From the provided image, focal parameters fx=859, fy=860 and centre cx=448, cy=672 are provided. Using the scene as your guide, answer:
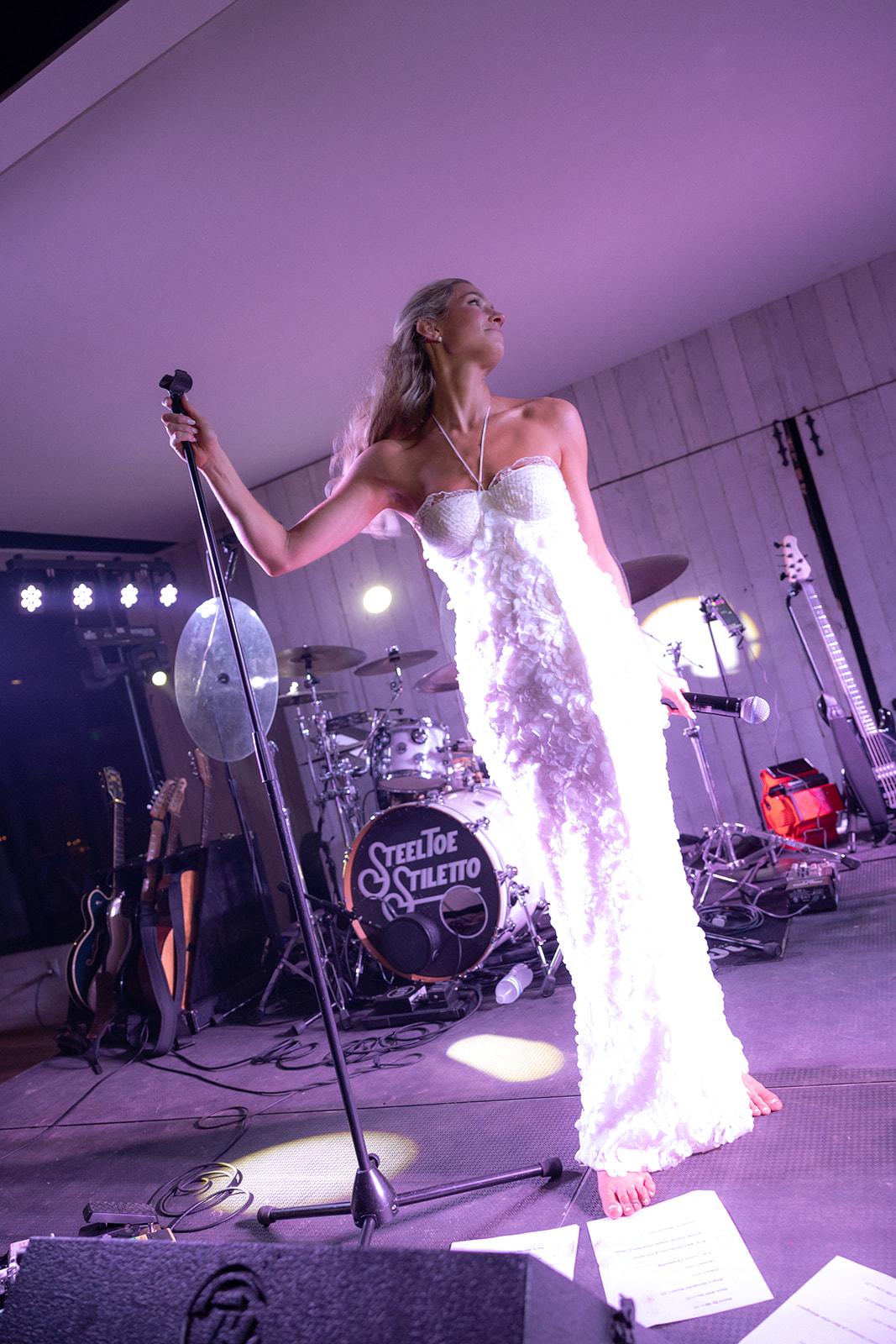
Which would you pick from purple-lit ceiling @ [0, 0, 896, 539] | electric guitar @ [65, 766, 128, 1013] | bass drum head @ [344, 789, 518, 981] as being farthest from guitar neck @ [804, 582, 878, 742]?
electric guitar @ [65, 766, 128, 1013]

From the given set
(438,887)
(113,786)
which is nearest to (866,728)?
(438,887)

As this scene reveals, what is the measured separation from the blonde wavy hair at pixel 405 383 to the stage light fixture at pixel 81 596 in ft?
14.7

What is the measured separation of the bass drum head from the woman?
1.76 metres

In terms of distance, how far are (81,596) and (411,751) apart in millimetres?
2890

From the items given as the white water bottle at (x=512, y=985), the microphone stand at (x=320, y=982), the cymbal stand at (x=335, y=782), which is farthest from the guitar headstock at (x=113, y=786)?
the microphone stand at (x=320, y=982)

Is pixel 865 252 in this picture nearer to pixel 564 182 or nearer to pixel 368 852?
pixel 564 182

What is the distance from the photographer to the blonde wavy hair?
205cm

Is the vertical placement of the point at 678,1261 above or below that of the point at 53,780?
below

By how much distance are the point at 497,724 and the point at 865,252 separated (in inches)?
194

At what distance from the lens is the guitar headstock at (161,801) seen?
5.23 meters

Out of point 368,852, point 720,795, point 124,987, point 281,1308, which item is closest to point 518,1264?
point 281,1308

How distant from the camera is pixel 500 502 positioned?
1914 millimetres

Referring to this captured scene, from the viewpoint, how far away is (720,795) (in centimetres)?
588

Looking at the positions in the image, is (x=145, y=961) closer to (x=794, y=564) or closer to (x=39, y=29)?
(x=39, y=29)
